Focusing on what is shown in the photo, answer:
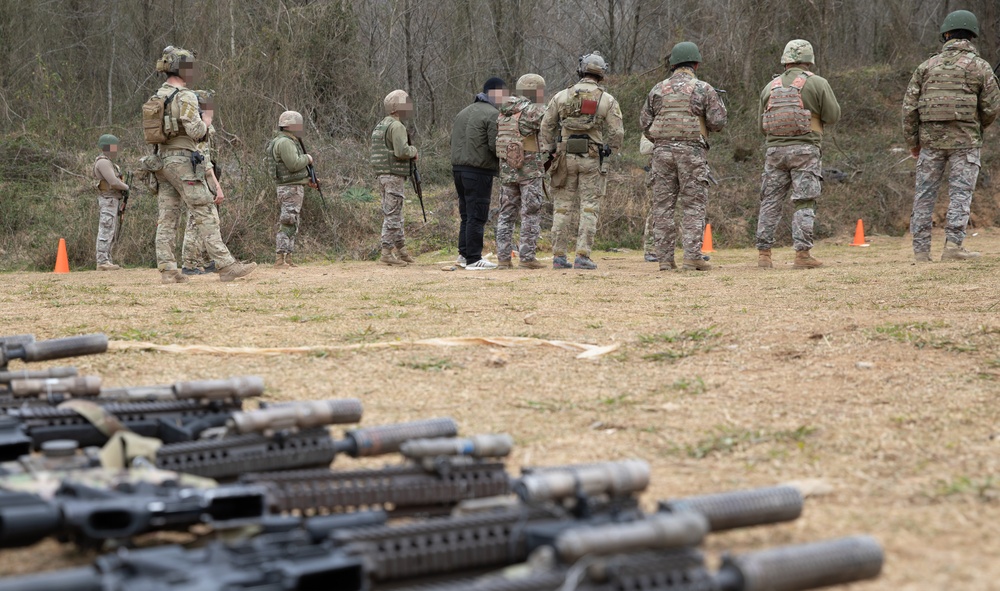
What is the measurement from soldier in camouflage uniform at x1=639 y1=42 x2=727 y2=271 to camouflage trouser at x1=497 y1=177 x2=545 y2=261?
1.52 meters

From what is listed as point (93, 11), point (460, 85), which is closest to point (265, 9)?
point (460, 85)

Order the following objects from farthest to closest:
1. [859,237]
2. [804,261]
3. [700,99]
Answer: [859,237] < [804,261] < [700,99]

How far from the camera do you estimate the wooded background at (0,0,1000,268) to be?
58.2ft

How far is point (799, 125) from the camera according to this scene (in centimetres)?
979

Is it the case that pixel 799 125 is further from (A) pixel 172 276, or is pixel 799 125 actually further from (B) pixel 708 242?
(A) pixel 172 276

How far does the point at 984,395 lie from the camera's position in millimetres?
3982

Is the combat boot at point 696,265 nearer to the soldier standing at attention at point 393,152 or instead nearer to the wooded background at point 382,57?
the soldier standing at attention at point 393,152

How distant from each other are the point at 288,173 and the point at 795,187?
6.30 metres

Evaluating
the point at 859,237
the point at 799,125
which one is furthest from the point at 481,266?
the point at 859,237

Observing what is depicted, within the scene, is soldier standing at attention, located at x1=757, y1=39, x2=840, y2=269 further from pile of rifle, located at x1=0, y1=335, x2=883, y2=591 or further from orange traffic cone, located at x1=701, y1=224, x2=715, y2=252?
pile of rifle, located at x1=0, y1=335, x2=883, y2=591

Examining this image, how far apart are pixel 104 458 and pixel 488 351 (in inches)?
115

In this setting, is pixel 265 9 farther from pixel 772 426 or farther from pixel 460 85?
pixel 772 426

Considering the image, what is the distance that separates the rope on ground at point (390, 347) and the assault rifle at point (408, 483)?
2.68 meters

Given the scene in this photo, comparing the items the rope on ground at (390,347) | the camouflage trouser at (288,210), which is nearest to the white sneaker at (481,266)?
the camouflage trouser at (288,210)
